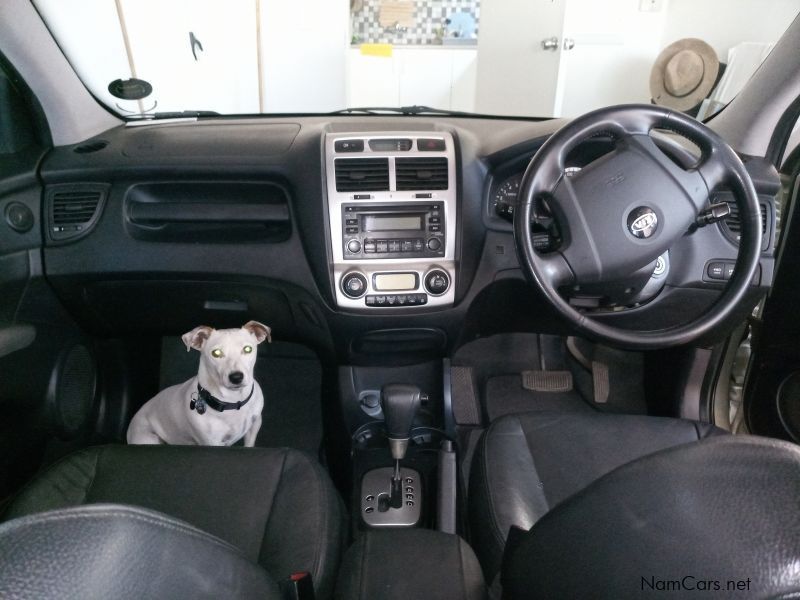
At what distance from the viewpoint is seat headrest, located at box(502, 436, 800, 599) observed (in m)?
0.40

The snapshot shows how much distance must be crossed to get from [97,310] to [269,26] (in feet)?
9.27

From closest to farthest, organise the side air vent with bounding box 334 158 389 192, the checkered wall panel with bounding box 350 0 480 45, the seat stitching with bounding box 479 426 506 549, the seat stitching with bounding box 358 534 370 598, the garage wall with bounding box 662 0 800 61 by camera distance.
Result: the seat stitching with bounding box 358 534 370 598
the seat stitching with bounding box 479 426 506 549
the side air vent with bounding box 334 158 389 192
the garage wall with bounding box 662 0 800 61
the checkered wall panel with bounding box 350 0 480 45

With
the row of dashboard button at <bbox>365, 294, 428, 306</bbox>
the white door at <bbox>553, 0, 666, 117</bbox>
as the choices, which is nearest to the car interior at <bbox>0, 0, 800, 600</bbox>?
the row of dashboard button at <bbox>365, 294, 428, 306</bbox>

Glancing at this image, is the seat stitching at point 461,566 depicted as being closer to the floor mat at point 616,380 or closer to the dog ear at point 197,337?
the dog ear at point 197,337

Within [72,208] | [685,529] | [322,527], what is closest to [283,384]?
[72,208]

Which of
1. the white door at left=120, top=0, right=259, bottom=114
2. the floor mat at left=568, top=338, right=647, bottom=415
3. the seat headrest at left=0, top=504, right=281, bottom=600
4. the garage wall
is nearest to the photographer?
the seat headrest at left=0, top=504, right=281, bottom=600

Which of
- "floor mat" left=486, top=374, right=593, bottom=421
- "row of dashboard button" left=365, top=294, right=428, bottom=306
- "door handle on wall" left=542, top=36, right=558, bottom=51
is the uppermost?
"door handle on wall" left=542, top=36, right=558, bottom=51

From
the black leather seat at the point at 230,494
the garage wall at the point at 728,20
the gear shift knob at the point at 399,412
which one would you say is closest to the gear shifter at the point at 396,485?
the gear shift knob at the point at 399,412

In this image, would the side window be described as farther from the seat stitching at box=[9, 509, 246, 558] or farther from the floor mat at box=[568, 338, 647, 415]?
the floor mat at box=[568, 338, 647, 415]

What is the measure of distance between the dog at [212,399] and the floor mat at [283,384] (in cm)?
39

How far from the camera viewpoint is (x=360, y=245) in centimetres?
136

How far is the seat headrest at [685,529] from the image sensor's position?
0.40 m

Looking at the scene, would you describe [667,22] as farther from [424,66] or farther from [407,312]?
[407,312]

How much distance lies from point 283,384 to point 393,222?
107 cm
